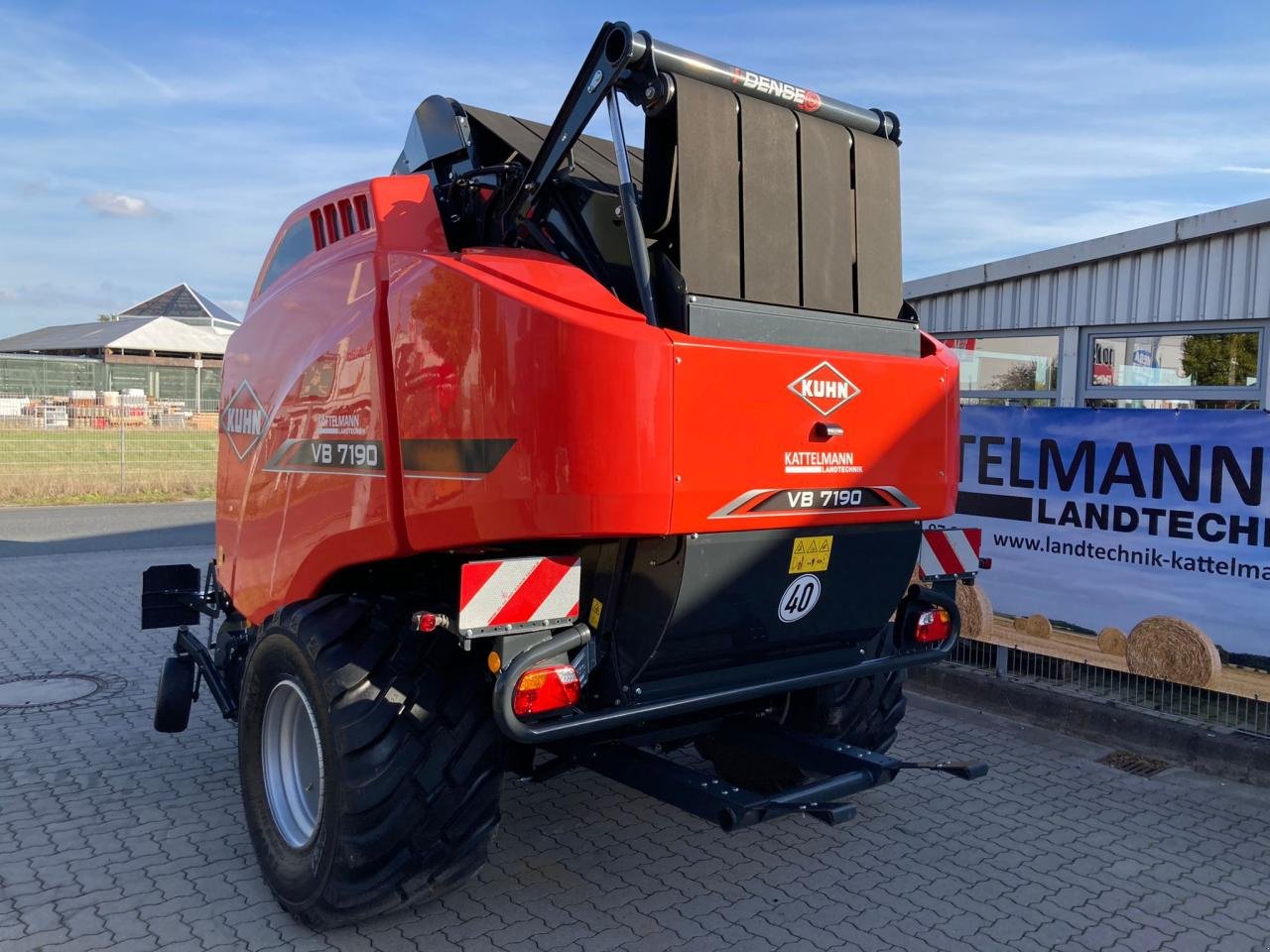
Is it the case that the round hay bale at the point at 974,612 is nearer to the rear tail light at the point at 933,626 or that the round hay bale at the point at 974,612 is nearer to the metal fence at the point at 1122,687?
the metal fence at the point at 1122,687

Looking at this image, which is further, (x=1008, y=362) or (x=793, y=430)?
(x=1008, y=362)

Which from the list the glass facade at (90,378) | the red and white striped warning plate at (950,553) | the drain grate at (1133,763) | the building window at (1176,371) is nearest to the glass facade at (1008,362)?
the building window at (1176,371)

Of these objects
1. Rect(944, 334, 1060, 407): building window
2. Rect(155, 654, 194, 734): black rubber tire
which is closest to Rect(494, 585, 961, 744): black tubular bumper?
Rect(155, 654, 194, 734): black rubber tire

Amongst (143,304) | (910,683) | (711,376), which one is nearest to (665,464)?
(711,376)

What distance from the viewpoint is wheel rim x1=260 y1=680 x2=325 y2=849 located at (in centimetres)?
382

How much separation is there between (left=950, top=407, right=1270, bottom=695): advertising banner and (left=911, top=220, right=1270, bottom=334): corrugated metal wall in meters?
1.49

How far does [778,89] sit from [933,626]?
2.25 meters

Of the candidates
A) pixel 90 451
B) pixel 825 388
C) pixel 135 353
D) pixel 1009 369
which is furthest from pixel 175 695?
pixel 135 353

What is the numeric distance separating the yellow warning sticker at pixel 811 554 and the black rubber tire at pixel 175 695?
11.0 feet

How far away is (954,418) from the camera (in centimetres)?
383

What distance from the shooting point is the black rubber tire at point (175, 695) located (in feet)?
16.8

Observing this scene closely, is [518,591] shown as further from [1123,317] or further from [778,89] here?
[1123,317]

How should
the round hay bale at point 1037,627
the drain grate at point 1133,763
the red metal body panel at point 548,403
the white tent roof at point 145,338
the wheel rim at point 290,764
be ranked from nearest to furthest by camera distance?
the red metal body panel at point 548,403, the wheel rim at point 290,764, the drain grate at point 1133,763, the round hay bale at point 1037,627, the white tent roof at point 145,338

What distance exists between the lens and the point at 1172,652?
571cm
